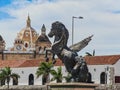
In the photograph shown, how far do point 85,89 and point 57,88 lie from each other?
4.19ft

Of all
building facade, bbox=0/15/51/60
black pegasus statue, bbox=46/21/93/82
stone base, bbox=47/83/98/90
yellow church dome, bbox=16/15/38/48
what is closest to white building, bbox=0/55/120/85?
black pegasus statue, bbox=46/21/93/82

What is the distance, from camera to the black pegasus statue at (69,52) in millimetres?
25578

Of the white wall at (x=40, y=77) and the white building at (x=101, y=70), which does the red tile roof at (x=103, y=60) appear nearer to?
the white building at (x=101, y=70)

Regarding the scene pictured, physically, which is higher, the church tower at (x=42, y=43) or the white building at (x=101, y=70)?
the church tower at (x=42, y=43)

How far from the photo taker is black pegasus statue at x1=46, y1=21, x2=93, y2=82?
83.9 ft

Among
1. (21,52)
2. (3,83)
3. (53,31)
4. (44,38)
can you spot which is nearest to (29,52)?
(21,52)

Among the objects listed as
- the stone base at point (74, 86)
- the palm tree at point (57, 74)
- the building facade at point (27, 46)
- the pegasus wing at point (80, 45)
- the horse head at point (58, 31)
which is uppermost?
the building facade at point (27, 46)

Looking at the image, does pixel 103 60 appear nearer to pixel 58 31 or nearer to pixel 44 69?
pixel 44 69

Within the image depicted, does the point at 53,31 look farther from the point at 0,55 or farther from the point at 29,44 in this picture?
the point at 29,44

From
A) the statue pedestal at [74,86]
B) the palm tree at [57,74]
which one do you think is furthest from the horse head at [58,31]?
the palm tree at [57,74]

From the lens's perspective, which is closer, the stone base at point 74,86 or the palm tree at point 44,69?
the stone base at point 74,86

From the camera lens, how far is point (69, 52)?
84.5 feet

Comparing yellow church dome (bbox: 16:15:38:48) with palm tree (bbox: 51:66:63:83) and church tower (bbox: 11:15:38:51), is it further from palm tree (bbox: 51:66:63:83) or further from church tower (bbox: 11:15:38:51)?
palm tree (bbox: 51:66:63:83)

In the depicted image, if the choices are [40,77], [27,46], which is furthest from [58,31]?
[27,46]
